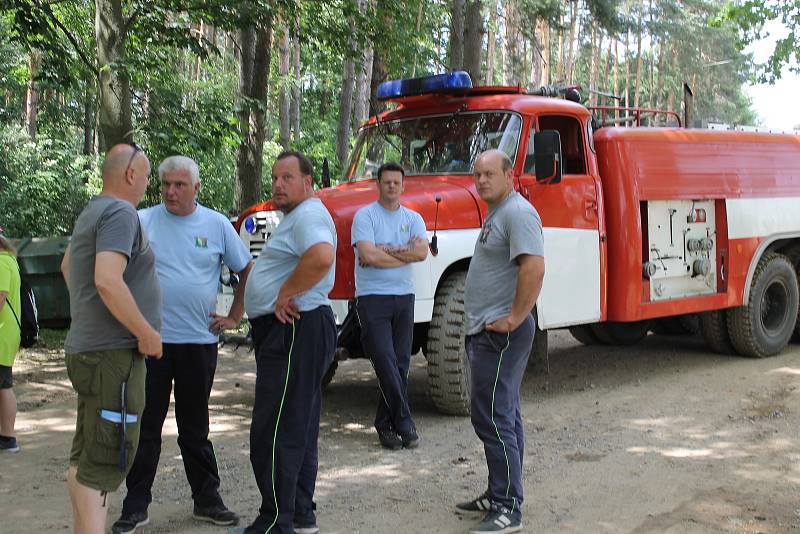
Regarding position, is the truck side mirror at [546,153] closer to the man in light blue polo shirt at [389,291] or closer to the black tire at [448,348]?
the black tire at [448,348]

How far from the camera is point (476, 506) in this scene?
16.8 ft

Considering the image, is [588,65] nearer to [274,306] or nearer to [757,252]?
[757,252]

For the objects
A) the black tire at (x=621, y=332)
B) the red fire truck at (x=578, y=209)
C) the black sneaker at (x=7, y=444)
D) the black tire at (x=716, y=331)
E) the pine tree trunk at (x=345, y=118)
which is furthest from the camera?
the pine tree trunk at (x=345, y=118)

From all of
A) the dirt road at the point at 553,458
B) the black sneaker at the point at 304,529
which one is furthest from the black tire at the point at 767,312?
the black sneaker at the point at 304,529

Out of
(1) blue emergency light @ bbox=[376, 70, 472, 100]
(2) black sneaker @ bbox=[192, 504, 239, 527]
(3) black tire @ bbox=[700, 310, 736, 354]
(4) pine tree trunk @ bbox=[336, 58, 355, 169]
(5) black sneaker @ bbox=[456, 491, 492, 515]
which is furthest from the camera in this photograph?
(4) pine tree trunk @ bbox=[336, 58, 355, 169]

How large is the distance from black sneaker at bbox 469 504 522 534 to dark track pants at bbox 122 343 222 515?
140cm

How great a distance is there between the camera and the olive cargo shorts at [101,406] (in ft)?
12.8

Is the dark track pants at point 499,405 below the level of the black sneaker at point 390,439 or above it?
above

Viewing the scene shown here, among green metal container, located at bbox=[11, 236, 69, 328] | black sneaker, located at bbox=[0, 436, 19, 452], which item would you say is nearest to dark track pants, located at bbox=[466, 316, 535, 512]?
black sneaker, located at bbox=[0, 436, 19, 452]

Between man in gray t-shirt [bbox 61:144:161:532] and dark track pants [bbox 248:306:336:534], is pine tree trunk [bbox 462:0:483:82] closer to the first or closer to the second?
dark track pants [bbox 248:306:336:534]

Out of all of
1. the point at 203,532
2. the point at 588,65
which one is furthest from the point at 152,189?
the point at 588,65

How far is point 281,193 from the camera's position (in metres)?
4.46

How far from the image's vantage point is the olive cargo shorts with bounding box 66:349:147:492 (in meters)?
3.91

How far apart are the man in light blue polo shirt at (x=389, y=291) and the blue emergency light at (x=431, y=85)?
1.61 m
